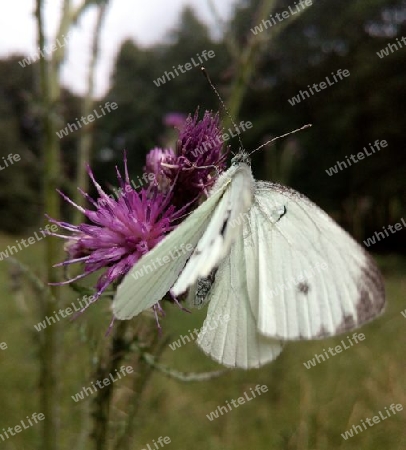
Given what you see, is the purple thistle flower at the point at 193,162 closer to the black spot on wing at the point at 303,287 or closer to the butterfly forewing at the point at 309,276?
the butterfly forewing at the point at 309,276

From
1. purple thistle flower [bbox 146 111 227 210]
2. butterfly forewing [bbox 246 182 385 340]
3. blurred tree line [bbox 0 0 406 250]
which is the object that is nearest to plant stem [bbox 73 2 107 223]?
purple thistle flower [bbox 146 111 227 210]

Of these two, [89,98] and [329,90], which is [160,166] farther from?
[329,90]

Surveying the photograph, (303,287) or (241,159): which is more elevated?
(241,159)

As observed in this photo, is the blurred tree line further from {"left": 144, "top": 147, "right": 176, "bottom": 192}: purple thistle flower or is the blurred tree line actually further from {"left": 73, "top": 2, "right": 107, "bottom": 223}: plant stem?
{"left": 144, "top": 147, "right": 176, "bottom": 192}: purple thistle flower

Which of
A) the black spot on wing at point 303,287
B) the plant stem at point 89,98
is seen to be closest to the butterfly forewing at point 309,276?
the black spot on wing at point 303,287

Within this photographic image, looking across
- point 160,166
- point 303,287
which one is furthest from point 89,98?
point 303,287

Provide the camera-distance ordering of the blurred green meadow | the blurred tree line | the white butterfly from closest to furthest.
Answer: the white butterfly < the blurred green meadow < the blurred tree line

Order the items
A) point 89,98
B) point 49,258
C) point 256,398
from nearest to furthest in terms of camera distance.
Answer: point 49,258 → point 89,98 → point 256,398
